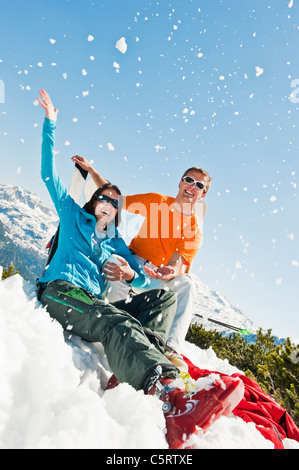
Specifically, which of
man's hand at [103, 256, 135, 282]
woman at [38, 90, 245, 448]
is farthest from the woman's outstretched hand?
man's hand at [103, 256, 135, 282]

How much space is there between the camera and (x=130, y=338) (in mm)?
1813

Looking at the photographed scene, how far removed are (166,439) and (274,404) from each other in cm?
194

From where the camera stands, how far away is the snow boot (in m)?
1.42

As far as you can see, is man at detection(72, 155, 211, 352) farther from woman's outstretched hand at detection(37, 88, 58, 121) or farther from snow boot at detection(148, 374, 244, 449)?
snow boot at detection(148, 374, 244, 449)

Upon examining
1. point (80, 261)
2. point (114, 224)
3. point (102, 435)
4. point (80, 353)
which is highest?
point (114, 224)

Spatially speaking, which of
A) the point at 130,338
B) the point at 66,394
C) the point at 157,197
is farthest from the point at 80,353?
the point at 157,197

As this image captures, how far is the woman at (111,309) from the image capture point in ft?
4.87

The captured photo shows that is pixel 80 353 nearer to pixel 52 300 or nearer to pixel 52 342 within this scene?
pixel 52 342

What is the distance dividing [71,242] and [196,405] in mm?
1780

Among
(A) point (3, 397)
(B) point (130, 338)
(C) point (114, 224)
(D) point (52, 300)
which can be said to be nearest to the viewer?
(A) point (3, 397)

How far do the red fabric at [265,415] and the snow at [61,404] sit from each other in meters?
0.49

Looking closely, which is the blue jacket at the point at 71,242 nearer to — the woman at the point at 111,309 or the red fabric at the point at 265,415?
the woman at the point at 111,309

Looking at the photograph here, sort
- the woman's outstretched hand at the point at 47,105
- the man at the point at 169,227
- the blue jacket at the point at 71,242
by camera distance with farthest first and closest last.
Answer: the man at the point at 169,227
the woman's outstretched hand at the point at 47,105
the blue jacket at the point at 71,242

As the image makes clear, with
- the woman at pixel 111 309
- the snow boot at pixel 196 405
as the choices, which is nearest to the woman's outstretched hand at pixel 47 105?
the woman at pixel 111 309
